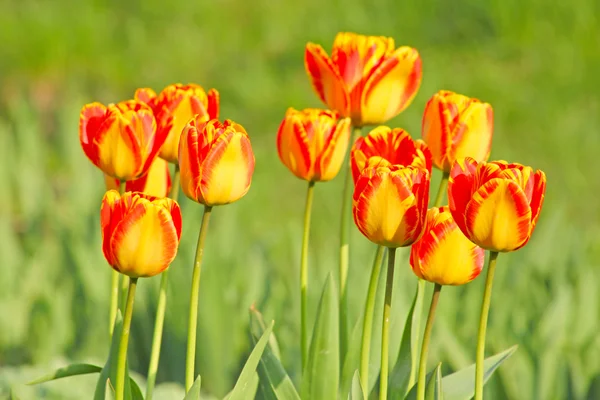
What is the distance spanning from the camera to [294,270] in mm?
2393

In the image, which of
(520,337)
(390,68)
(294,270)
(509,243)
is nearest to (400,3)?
(294,270)

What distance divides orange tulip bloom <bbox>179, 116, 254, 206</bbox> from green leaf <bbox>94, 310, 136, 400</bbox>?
0.79 ft

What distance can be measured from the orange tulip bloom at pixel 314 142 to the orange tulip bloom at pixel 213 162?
181 millimetres

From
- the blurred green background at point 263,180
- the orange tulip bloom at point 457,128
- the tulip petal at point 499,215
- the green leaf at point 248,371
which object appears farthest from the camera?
the blurred green background at point 263,180

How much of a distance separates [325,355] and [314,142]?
1.01 ft

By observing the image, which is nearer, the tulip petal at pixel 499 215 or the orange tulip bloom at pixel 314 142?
the tulip petal at pixel 499 215

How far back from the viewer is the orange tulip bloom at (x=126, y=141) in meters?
1.27

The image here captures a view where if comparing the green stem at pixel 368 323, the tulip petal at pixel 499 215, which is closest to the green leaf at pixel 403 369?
the green stem at pixel 368 323

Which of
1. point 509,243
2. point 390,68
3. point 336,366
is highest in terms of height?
point 390,68

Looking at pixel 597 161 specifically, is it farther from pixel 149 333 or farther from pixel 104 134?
pixel 104 134

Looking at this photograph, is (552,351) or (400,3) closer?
(552,351)

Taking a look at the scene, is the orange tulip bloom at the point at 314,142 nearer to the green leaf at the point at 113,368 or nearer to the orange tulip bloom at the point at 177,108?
the orange tulip bloom at the point at 177,108

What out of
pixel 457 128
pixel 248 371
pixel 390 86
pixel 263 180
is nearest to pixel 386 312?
pixel 248 371

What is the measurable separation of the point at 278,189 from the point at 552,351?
85.4 inches
